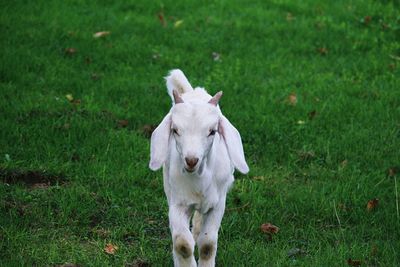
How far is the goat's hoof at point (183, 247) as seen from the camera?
4.16 metres

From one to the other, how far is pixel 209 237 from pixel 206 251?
10 centimetres

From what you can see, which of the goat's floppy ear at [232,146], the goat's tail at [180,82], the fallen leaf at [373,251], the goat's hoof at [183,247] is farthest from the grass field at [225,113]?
the goat's tail at [180,82]

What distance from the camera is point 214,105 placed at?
13.7ft

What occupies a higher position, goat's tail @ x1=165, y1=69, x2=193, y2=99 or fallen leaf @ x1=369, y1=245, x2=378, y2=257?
goat's tail @ x1=165, y1=69, x2=193, y2=99

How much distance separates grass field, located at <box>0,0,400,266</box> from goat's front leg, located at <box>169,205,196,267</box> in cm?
53

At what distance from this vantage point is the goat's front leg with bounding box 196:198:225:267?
14.2ft

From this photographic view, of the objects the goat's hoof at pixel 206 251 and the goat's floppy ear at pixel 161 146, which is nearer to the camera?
the goat's floppy ear at pixel 161 146

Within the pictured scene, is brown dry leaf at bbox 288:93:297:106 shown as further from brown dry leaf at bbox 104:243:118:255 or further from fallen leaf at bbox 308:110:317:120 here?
brown dry leaf at bbox 104:243:118:255

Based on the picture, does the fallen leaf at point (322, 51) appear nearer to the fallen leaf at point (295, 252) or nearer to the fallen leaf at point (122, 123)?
the fallen leaf at point (122, 123)

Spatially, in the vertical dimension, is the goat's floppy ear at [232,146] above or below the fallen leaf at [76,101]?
above

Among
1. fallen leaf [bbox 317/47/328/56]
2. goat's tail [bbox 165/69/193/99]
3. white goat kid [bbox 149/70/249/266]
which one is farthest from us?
fallen leaf [bbox 317/47/328/56]

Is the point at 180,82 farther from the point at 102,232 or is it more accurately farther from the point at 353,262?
the point at 353,262

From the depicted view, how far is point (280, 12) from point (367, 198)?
5.26 meters

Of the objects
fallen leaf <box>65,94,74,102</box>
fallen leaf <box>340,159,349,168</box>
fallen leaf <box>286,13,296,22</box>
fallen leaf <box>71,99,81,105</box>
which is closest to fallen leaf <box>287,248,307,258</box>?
fallen leaf <box>340,159,349,168</box>
